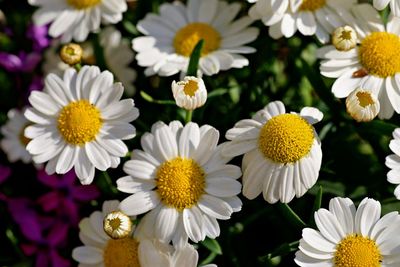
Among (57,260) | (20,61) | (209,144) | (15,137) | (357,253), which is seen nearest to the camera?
(357,253)

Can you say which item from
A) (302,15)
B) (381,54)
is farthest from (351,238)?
(302,15)

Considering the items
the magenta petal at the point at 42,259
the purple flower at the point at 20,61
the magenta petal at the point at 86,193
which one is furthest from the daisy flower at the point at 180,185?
the purple flower at the point at 20,61

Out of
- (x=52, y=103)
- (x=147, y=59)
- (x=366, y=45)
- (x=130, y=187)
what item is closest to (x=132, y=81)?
(x=147, y=59)

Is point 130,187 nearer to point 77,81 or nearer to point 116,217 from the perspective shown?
point 116,217

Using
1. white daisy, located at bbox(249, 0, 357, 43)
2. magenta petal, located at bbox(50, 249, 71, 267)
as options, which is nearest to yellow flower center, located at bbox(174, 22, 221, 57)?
white daisy, located at bbox(249, 0, 357, 43)

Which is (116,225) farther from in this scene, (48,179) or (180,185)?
(48,179)

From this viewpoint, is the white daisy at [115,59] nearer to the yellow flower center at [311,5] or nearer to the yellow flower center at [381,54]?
the yellow flower center at [311,5]

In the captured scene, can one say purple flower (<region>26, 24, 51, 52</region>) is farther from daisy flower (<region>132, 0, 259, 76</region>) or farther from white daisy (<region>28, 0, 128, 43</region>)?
daisy flower (<region>132, 0, 259, 76</region>)
